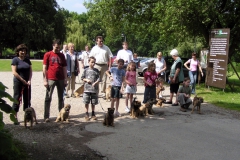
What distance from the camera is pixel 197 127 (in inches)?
271

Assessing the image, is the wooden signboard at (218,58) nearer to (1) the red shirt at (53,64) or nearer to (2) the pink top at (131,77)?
(2) the pink top at (131,77)

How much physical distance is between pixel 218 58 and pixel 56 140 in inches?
390

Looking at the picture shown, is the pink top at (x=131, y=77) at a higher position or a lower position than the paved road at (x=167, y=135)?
higher

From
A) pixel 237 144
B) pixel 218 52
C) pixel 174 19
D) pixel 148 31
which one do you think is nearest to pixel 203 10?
pixel 174 19

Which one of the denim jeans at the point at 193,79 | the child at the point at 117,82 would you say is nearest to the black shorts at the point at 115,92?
the child at the point at 117,82

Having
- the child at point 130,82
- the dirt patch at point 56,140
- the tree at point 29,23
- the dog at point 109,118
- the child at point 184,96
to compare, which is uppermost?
the tree at point 29,23

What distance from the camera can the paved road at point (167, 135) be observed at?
4.96 meters

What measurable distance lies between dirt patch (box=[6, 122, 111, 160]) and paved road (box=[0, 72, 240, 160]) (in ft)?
0.52

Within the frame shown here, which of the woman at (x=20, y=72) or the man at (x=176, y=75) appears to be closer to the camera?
the woman at (x=20, y=72)

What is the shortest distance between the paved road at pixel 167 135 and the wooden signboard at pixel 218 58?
437 centimetres

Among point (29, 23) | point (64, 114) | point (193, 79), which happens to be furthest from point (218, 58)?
point (29, 23)

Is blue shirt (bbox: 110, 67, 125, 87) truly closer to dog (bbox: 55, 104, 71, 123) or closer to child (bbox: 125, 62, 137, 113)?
child (bbox: 125, 62, 137, 113)

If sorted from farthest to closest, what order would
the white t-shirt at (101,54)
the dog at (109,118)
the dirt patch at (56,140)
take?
the white t-shirt at (101,54)
the dog at (109,118)
the dirt patch at (56,140)

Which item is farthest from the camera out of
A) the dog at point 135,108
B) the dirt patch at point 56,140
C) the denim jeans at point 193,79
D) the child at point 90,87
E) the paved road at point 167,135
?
the denim jeans at point 193,79
